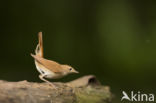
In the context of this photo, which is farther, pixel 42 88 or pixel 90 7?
pixel 90 7

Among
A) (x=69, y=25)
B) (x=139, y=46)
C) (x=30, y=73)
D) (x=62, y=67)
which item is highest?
(x=69, y=25)

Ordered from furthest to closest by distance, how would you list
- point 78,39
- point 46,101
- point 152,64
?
point 78,39 → point 152,64 → point 46,101

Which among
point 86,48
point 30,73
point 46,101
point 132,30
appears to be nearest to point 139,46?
point 132,30

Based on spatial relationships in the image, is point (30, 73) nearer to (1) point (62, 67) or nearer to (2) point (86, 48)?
(2) point (86, 48)

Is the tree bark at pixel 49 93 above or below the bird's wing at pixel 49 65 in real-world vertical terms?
below

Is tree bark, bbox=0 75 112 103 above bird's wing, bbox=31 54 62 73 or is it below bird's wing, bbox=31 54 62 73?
below

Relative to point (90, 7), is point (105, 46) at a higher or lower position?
lower

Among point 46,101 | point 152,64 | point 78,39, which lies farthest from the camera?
point 78,39
